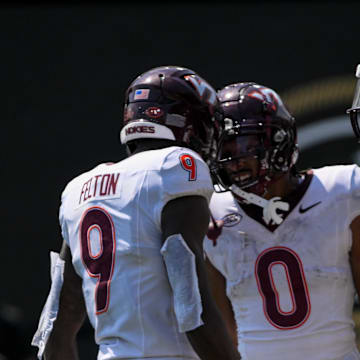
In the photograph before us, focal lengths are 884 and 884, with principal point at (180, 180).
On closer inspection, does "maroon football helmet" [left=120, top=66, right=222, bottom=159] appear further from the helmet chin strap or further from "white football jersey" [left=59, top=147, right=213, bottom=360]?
the helmet chin strap

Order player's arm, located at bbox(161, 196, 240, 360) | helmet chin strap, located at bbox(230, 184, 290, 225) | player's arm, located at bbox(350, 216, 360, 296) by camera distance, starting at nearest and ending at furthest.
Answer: player's arm, located at bbox(161, 196, 240, 360) < player's arm, located at bbox(350, 216, 360, 296) < helmet chin strap, located at bbox(230, 184, 290, 225)

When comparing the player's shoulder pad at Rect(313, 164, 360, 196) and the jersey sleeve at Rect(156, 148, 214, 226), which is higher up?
the jersey sleeve at Rect(156, 148, 214, 226)

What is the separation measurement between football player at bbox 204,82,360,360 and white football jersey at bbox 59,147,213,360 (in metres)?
0.75

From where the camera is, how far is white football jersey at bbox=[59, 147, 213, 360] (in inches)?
73.3

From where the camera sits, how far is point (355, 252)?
2.57 metres

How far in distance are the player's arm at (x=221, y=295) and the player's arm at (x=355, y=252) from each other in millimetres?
416

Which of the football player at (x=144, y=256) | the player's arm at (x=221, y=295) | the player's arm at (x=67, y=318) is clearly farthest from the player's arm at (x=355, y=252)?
the player's arm at (x=67, y=318)

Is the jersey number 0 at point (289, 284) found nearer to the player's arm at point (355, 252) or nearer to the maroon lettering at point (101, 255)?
the player's arm at point (355, 252)

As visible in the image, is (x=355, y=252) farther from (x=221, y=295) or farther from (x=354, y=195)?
(x=221, y=295)

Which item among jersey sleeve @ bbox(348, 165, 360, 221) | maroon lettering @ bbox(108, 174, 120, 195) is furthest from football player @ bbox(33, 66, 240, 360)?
jersey sleeve @ bbox(348, 165, 360, 221)

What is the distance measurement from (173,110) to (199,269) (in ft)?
1.40

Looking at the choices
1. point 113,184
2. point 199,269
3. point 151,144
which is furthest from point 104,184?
point 199,269

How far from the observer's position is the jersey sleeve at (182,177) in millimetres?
1869

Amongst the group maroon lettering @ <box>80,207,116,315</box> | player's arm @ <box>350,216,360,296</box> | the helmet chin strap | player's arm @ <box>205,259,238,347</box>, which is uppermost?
maroon lettering @ <box>80,207,116,315</box>
